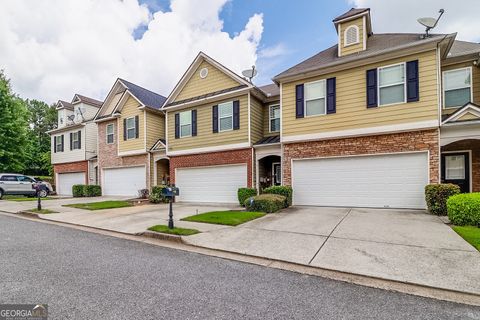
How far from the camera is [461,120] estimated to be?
30.2 ft

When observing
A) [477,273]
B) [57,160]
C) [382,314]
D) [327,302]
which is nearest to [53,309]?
[327,302]

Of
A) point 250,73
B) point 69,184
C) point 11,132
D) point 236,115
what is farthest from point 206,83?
point 11,132

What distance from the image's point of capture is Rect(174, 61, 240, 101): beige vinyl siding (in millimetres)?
14234

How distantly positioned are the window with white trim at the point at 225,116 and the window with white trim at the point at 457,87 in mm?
9850

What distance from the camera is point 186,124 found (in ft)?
51.2

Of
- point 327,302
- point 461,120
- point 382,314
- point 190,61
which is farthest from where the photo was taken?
→ point 190,61

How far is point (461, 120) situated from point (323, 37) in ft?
25.8

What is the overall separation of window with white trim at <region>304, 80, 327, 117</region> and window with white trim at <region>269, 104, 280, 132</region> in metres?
2.67

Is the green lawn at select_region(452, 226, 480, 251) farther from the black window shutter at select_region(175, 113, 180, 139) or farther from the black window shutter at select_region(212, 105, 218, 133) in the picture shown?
the black window shutter at select_region(175, 113, 180, 139)

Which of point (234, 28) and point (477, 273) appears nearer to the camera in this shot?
point (477, 273)

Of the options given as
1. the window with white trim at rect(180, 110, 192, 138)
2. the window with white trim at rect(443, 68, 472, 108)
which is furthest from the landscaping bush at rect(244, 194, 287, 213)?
the window with white trim at rect(443, 68, 472, 108)

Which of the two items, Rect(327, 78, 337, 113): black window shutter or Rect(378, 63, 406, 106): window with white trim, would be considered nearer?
Rect(378, 63, 406, 106): window with white trim

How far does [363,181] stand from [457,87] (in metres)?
5.61

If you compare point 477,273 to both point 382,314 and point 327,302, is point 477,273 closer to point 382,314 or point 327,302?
point 382,314
